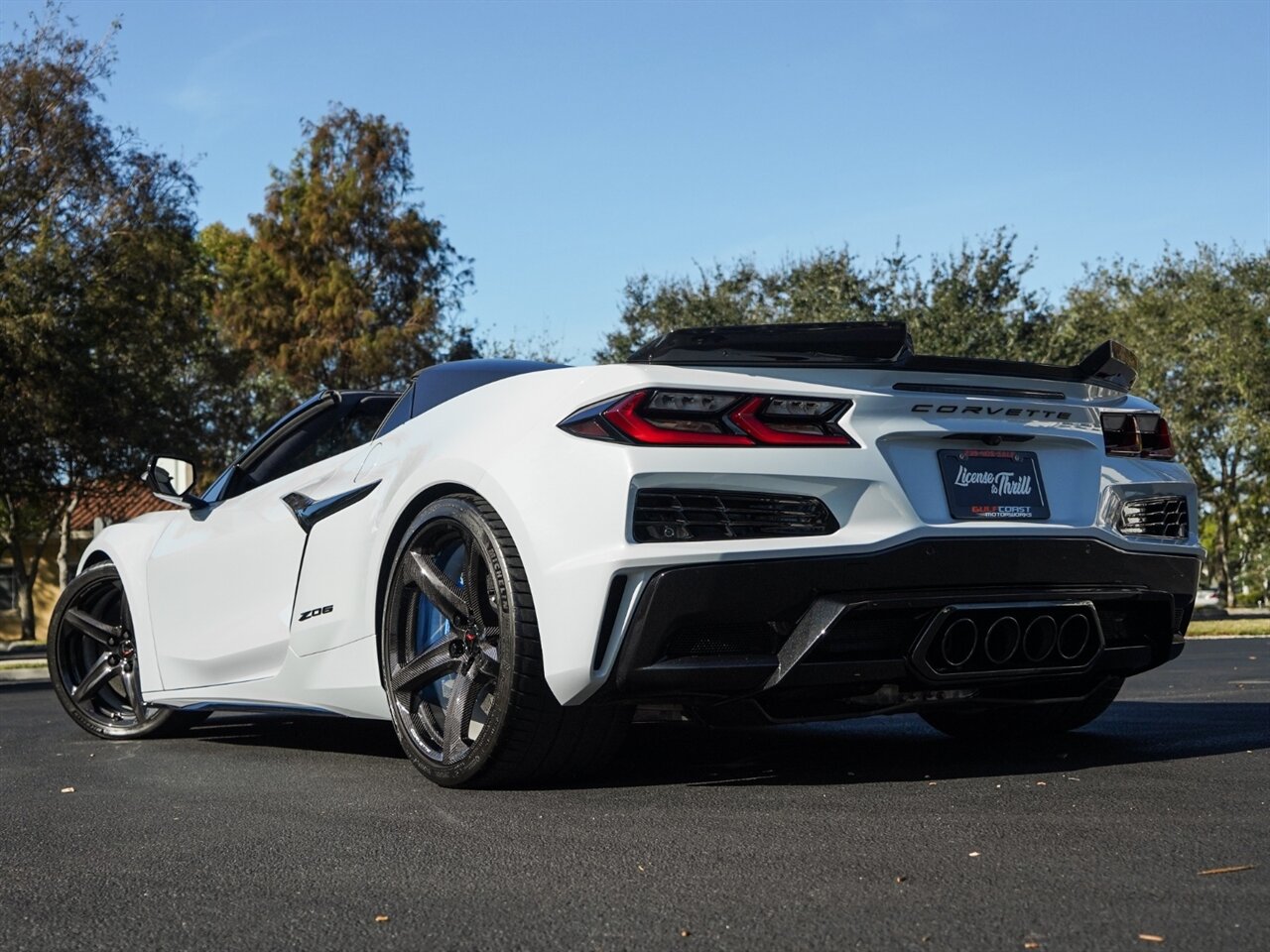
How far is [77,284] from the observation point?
89.1ft

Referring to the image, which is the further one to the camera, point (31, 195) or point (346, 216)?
point (346, 216)

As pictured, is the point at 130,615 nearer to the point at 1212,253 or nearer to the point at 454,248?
the point at 454,248

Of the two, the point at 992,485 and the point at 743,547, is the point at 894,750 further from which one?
the point at 743,547

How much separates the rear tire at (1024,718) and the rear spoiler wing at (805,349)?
134cm

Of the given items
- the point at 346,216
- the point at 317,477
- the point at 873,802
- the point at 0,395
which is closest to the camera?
the point at 873,802

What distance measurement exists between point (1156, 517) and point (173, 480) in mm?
3985

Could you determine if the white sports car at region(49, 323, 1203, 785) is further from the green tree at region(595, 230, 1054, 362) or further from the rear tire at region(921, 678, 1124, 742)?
the green tree at region(595, 230, 1054, 362)

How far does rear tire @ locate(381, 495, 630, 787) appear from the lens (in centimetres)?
418

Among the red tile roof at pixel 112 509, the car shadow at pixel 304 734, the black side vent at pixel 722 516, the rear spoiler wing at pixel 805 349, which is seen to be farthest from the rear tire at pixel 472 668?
the red tile roof at pixel 112 509

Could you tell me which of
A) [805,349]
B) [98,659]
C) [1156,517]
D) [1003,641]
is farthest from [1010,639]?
[98,659]

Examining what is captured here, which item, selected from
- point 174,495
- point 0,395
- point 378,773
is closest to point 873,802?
point 378,773

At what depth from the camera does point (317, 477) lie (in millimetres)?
5414

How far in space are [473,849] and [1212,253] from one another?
150 ft

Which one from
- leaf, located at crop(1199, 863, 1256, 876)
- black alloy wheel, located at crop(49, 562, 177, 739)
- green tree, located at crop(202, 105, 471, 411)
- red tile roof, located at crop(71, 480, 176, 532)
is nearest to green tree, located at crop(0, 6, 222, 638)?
green tree, located at crop(202, 105, 471, 411)
